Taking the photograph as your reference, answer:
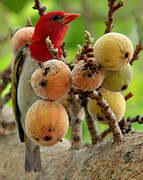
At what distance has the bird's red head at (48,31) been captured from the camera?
7.70ft

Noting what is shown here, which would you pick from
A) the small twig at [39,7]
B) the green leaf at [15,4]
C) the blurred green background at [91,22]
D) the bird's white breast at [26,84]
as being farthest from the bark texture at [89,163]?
the green leaf at [15,4]

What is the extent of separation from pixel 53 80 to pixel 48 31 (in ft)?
4.21

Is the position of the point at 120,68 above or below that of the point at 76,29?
above

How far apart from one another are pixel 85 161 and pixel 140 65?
9.08 feet

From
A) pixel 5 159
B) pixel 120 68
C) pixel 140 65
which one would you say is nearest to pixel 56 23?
pixel 5 159

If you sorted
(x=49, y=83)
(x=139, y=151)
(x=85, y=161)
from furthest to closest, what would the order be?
(x=85, y=161) < (x=139, y=151) < (x=49, y=83)

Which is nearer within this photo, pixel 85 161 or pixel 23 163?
pixel 85 161

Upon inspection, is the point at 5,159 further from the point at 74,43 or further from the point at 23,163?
the point at 74,43

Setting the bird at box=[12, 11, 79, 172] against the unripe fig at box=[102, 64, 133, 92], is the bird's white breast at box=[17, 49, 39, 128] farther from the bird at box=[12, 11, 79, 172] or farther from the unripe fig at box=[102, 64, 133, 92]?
the unripe fig at box=[102, 64, 133, 92]

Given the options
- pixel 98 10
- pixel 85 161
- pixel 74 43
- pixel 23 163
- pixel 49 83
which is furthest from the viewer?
pixel 98 10

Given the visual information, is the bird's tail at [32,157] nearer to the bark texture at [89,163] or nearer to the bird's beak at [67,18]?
the bark texture at [89,163]

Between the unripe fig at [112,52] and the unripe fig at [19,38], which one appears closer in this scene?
the unripe fig at [112,52]

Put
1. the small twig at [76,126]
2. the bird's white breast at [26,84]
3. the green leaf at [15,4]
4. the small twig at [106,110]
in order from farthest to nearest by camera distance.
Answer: the green leaf at [15,4] → the bird's white breast at [26,84] → the small twig at [76,126] → the small twig at [106,110]

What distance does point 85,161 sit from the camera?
6.00 feet
